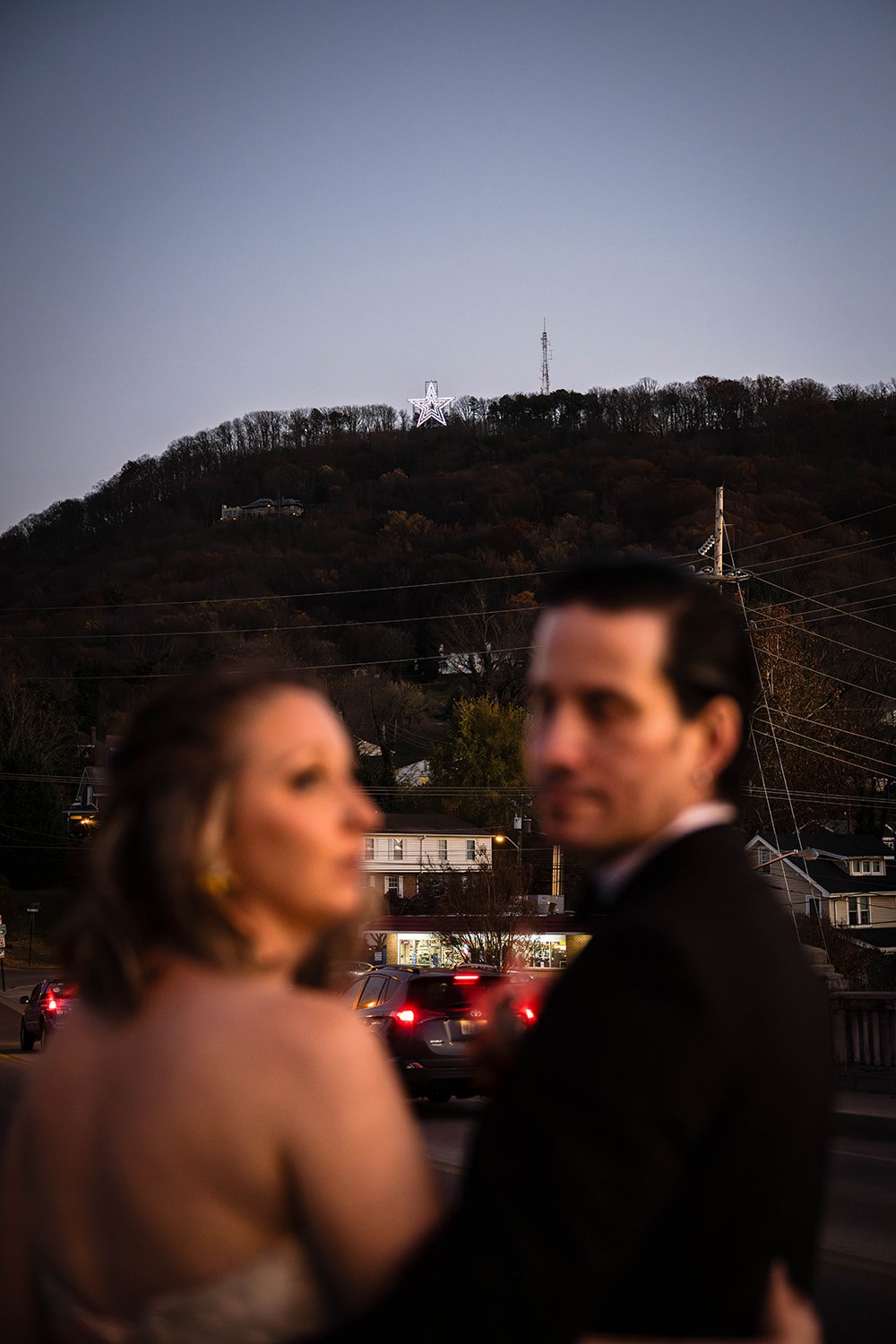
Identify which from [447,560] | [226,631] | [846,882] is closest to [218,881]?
[846,882]

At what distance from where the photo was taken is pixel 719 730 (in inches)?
70.1

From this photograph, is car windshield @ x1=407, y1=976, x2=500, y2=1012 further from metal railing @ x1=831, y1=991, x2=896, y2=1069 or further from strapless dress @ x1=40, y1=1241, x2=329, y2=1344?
strapless dress @ x1=40, y1=1241, x2=329, y2=1344

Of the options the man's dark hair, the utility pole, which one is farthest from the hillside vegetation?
the man's dark hair

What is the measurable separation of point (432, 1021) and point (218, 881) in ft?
51.3

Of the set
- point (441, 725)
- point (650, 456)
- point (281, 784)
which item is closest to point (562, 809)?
point (281, 784)

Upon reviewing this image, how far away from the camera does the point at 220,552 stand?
117500 mm

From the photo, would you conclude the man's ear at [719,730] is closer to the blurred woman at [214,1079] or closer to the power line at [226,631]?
the blurred woman at [214,1079]

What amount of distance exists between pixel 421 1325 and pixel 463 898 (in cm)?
4856

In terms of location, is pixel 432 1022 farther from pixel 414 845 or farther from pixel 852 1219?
pixel 414 845

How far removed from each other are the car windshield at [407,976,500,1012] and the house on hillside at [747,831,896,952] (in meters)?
41.8

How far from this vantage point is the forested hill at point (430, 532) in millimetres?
87938

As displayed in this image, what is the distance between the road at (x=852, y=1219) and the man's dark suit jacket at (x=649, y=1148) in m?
1.12

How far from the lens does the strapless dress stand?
152cm

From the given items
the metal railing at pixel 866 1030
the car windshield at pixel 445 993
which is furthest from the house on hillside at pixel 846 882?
the car windshield at pixel 445 993
